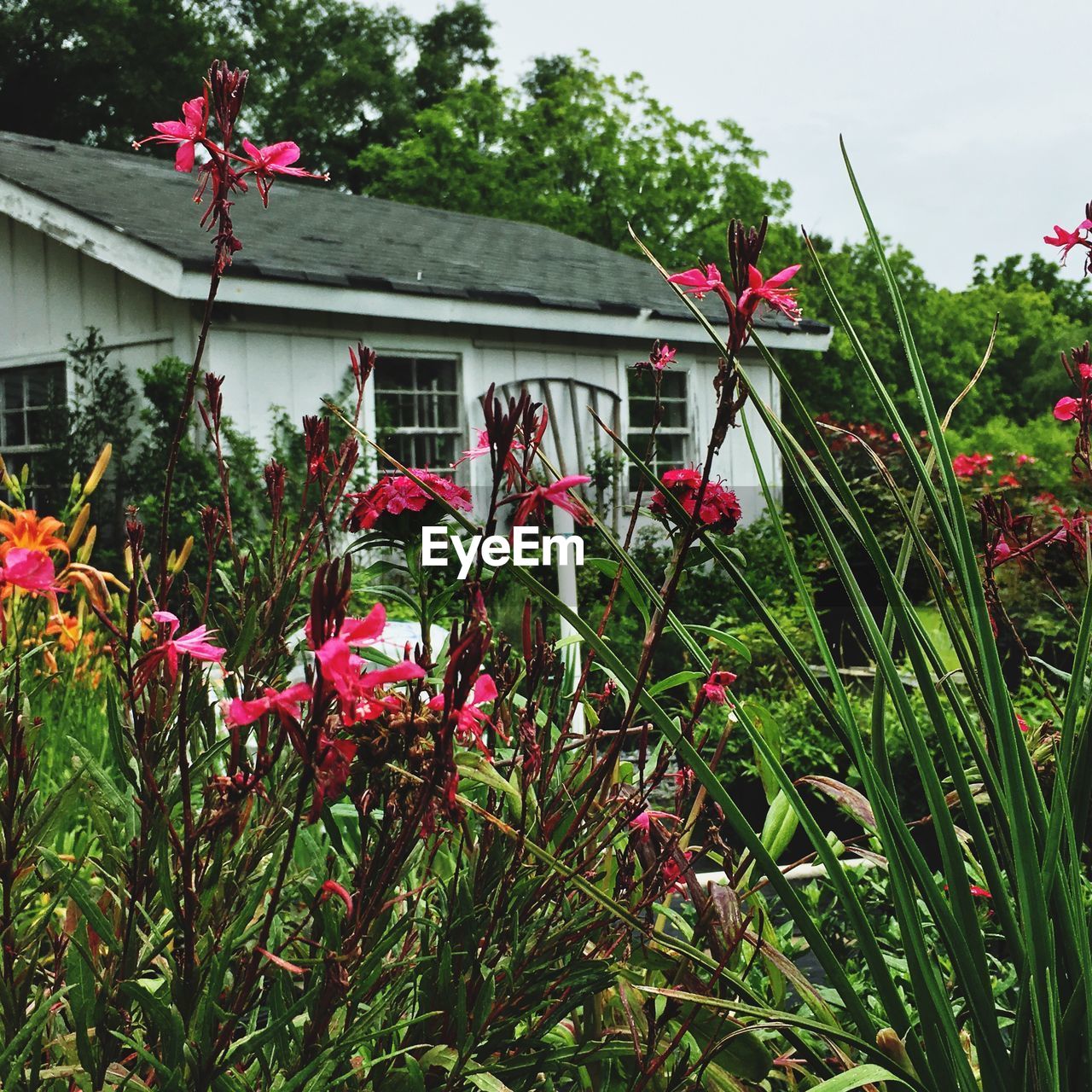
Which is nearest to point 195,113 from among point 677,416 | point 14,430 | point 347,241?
point 14,430

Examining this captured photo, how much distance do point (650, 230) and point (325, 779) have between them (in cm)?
2174

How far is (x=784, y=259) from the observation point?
22094 millimetres

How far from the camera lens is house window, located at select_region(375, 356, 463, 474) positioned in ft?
29.9

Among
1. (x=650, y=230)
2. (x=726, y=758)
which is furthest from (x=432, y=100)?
(x=726, y=758)

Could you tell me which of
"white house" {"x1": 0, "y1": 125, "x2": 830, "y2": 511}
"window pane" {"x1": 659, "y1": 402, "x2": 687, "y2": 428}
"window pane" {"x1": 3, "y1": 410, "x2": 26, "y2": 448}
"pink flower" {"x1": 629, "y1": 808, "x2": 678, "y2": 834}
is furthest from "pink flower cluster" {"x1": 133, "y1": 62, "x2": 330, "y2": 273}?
"window pane" {"x1": 659, "y1": 402, "x2": 687, "y2": 428}

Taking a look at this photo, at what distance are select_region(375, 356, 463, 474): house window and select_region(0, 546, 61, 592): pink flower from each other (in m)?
7.96

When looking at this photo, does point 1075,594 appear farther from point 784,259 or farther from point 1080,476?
point 784,259

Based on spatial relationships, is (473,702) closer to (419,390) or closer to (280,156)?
(280,156)

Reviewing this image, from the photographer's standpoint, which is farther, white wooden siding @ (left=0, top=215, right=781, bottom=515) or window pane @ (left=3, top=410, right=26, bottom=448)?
window pane @ (left=3, top=410, right=26, bottom=448)

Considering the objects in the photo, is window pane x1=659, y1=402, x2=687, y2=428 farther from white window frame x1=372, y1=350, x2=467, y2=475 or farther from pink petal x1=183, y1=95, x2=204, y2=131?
pink petal x1=183, y1=95, x2=204, y2=131

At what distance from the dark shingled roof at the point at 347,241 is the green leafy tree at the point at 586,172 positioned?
8733 millimetres

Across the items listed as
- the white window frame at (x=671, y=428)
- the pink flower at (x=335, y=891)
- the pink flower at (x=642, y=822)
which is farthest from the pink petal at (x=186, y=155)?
the white window frame at (x=671, y=428)

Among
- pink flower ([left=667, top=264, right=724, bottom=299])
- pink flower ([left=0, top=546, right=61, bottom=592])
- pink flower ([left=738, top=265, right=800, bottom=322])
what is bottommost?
pink flower ([left=0, top=546, right=61, bottom=592])

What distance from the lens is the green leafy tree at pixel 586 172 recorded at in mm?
21531
